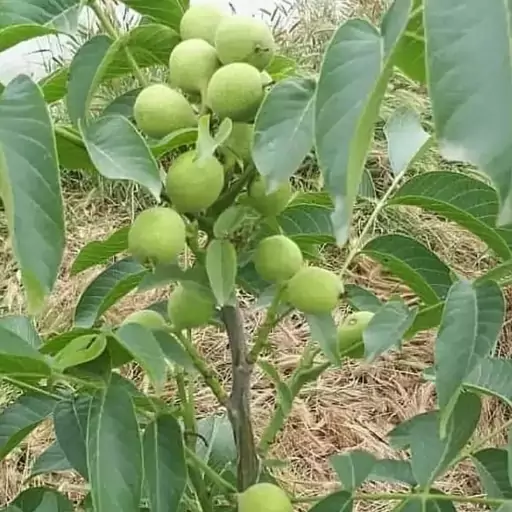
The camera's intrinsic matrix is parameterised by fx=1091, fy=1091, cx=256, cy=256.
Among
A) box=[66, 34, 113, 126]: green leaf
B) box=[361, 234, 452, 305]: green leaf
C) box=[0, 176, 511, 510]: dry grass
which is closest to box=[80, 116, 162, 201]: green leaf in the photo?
box=[66, 34, 113, 126]: green leaf

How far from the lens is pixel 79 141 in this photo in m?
0.58

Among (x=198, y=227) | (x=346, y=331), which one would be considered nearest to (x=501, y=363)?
(x=346, y=331)

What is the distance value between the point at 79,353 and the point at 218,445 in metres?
0.29

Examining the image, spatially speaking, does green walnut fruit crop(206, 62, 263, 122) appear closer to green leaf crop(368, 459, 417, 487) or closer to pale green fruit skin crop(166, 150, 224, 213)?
pale green fruit skin crop(166, 150, 224, 213)

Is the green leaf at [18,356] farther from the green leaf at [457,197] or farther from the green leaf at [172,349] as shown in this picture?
the green leaf at [457,197]

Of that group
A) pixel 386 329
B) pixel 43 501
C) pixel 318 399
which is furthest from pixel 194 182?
pixel 318 399

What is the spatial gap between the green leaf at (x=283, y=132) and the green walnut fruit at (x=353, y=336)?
185 mm

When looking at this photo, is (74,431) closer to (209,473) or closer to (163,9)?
(209,473)

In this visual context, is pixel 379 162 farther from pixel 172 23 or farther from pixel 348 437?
pixel 172 23

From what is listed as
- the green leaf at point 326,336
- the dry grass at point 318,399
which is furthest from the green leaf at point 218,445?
the dry grass at point 318,399

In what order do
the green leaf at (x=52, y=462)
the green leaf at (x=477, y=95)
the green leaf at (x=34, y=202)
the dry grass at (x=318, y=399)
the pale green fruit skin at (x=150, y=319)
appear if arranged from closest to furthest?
the green leaf at (x=477, y=95)
the green leaf at (x=34, y=202)
the pale green fruit skin at (x=150, y=319)
the green leaf at (x=52, y=462)
the dry grass at (x=318, y=399)

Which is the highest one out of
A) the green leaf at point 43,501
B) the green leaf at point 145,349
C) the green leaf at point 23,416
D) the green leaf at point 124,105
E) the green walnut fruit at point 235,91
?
the green walnut fruit at point 235,91

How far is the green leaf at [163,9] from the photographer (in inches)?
23.7

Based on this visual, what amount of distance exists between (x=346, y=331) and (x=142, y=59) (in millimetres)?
208
